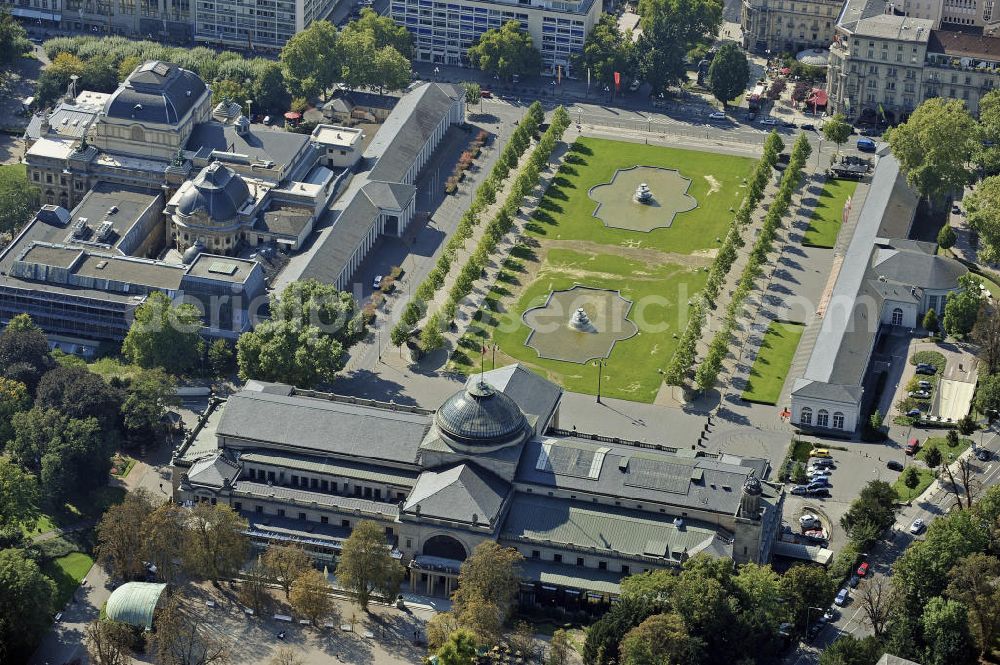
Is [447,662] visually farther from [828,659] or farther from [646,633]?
[828,659]

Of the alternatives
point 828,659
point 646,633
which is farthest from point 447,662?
point 828,659

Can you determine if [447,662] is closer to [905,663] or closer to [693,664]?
[693,664]

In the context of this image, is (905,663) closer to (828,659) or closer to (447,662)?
(828,659)

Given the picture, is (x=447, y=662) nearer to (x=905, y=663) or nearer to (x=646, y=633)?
(x=646, y=633)

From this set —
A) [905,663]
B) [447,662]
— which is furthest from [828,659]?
[447,662]

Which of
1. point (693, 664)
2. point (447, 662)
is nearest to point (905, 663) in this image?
point (693, 664)

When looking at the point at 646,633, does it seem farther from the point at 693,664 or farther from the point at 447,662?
the point at 447,662
